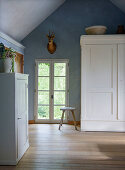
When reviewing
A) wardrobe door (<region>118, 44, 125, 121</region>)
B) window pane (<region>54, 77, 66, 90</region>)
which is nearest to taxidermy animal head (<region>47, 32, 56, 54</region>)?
window pane (<region>54, 77, 66, 90</region>)

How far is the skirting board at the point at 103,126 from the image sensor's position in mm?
4574

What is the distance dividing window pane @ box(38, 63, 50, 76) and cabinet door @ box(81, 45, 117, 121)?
138 centimetres

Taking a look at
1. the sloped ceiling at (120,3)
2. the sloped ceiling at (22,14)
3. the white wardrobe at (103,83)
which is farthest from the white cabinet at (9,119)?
the sloped ceiling at (120,3)

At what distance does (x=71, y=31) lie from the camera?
5.50 metres

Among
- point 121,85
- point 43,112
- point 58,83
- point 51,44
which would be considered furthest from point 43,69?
point 121,85

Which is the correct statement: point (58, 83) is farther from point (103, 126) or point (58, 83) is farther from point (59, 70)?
point (103, 126)

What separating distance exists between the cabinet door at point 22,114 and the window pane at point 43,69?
2.27m

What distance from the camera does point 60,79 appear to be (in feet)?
18.3

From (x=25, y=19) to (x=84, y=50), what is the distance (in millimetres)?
1656

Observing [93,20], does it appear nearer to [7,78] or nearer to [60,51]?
[60,51]

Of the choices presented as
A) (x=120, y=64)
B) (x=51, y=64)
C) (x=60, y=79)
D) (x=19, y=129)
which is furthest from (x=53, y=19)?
(x=19, y=129)

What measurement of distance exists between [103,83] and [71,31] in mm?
1931

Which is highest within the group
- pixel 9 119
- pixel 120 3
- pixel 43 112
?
pixel 120 3

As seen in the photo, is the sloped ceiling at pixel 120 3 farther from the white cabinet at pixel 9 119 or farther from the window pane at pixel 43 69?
the white cabinet at pixel 9 119
